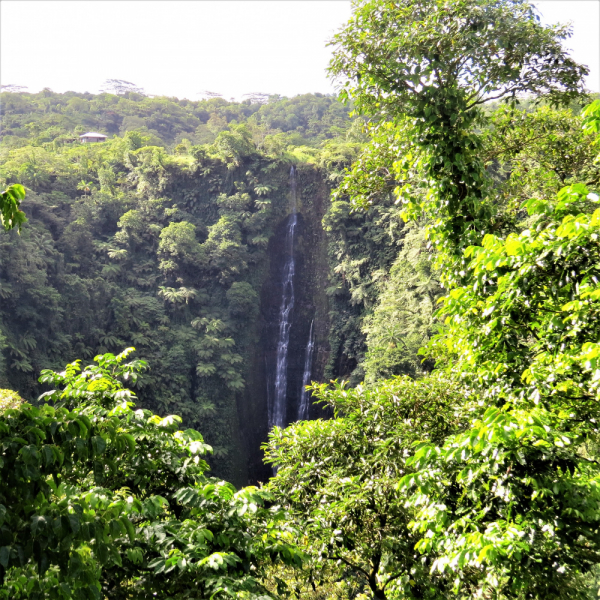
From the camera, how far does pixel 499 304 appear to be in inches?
102

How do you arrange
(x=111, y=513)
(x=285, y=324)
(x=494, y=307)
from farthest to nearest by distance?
(x=285, y=324) < (x=494, y=307) < (x=111, y=513)

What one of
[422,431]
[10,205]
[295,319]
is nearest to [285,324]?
[295,319]

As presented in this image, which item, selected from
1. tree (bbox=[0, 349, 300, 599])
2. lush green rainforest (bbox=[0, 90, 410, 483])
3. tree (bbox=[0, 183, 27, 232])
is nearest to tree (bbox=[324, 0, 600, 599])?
tree (bbox=[0, 349, 300, 599])

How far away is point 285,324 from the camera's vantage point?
22.7 metres

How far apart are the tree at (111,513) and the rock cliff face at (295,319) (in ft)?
59.6

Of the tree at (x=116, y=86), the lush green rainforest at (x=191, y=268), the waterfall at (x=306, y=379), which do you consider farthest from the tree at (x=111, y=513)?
the tree at (x=116, y=86)

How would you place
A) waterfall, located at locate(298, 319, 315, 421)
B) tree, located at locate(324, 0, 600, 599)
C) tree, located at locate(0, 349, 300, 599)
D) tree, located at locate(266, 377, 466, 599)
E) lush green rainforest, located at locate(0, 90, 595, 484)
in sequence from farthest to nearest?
waterfall, located at locate(298, 319, 315, 421)
lush green rainforest, located at locate(0, 90, 595, 484)
tree, located at locate(266, 377, 466, 599)
tree, located at locate(324, 0, 600, 599)
tree, located at locate(0, 349, 300, 599)

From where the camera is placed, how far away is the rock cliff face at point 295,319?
20.8 metres

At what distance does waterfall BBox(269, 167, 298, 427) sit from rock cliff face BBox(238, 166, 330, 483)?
0.20 meters

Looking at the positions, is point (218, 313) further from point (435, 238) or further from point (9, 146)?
point (435, 238)

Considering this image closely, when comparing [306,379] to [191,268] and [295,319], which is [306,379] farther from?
[191,268]

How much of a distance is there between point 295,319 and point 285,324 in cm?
58

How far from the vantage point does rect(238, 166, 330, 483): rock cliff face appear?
68.1ft

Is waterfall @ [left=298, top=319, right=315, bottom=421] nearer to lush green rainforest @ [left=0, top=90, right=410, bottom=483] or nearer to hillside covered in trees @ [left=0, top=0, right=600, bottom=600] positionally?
lush green rainforest @ [left=0, top=90, right=410, bottom=483]
